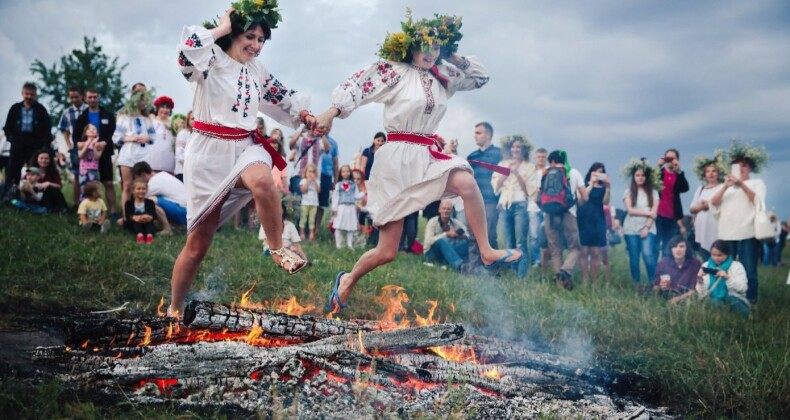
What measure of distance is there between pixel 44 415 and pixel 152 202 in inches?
275

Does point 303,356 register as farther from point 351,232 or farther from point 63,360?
point 351,232

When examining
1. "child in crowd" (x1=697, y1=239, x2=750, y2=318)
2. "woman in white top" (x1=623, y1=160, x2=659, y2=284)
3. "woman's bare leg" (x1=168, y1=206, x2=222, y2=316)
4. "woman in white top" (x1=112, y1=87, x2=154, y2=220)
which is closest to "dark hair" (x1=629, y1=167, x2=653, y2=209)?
"woman in white top" (x1=623, y1=160, x2=659, y2=284)

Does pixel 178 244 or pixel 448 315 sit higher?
pixel 178 244

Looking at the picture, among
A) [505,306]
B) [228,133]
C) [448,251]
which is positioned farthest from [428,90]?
[448,251]

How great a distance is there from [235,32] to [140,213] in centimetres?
571

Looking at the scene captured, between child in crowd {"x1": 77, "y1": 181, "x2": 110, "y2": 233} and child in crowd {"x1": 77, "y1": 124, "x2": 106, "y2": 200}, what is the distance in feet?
2.81

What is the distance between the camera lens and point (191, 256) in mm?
4988

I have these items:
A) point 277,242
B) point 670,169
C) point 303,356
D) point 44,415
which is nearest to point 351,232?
point 670,169

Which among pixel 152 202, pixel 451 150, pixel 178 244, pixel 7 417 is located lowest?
pixel 7 417

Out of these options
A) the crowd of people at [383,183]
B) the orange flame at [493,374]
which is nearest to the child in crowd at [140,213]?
the crowd of people at [383,183]

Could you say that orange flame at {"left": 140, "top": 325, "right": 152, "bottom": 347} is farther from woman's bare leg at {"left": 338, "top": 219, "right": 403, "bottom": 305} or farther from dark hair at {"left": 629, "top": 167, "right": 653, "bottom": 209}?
dark hair at {"left": 629, "top": 167, "right": 653, "bottom": 209}

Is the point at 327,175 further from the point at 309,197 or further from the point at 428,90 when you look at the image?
the point at 428,90

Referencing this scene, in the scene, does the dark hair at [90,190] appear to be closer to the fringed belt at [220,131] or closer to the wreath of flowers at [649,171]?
the fringed belt at [220,131]

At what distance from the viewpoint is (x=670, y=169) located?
34.5 feet
